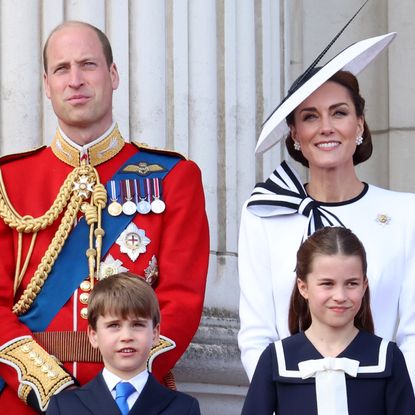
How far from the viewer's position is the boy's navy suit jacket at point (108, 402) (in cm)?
532

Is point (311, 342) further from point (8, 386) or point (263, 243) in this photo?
point (8, 386)

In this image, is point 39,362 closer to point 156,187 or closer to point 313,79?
point 156,187

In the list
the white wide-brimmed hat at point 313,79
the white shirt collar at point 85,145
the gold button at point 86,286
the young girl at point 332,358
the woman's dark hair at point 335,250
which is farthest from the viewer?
the white shirt collar at point 85,145

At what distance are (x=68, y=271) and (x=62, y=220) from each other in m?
0.17

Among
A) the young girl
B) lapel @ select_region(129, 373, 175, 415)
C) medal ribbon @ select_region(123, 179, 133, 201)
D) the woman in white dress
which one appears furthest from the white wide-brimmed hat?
lapel @ select_region(129, 373, 175, 415)

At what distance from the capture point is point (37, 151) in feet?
20.3

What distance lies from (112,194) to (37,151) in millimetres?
335

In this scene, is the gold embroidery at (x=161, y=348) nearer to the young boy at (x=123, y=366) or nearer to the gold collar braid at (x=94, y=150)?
the young boy at (x=123, y=366)

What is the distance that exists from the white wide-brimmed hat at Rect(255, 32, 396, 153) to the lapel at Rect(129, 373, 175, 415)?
35.4 inches

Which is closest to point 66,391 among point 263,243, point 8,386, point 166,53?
point 8,386

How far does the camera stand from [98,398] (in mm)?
5332

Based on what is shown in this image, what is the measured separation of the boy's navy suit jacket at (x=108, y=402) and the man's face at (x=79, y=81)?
0.97 metres

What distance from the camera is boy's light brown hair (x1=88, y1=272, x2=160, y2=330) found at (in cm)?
533

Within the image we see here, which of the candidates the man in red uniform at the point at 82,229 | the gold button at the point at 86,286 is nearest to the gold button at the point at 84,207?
the man in red uniform at the point at 82,229
